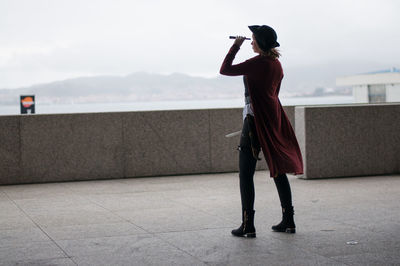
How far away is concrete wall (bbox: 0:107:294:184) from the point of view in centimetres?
1002

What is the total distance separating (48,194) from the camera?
28.7 ft

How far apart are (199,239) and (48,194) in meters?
3.80

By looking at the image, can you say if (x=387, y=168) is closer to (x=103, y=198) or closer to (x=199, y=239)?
(x=103, y=198)

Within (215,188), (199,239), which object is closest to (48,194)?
(215,188)

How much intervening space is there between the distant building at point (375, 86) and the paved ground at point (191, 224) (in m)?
37.7

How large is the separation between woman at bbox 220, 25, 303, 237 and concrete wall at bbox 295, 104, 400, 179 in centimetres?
414

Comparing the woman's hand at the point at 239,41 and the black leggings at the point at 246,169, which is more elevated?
the woman's hand at the point at 239,41

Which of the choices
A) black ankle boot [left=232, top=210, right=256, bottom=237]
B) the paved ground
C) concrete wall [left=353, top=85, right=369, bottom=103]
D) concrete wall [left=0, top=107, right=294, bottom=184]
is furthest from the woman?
concrete wall [left=353, top=85, right=369, bottom=103]

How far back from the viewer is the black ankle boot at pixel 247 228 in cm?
559

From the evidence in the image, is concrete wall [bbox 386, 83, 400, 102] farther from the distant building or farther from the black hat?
the black hat

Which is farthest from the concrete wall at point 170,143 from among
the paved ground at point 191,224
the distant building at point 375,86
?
the distant building at point 375,86

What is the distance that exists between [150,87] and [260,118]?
13126mm

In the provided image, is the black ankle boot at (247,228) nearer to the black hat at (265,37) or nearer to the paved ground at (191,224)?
the paved ground at (191,224)

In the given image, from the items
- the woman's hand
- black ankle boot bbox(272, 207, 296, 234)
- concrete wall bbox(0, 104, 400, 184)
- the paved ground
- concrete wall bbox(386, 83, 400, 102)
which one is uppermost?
the woman's hand
